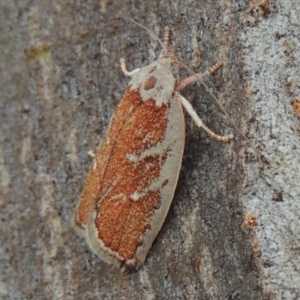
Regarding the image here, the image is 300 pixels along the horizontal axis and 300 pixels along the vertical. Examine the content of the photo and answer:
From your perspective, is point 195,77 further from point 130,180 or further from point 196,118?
point 130,180

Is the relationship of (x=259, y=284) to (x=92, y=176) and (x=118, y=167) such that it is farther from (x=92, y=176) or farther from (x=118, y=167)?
(x=92, y=176)

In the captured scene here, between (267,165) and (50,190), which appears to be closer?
(267,165)

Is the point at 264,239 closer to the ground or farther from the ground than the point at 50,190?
farther from the ground

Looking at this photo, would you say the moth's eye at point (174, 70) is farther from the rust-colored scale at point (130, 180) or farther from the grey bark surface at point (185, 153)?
the rust-colored scale at point (130, 180)

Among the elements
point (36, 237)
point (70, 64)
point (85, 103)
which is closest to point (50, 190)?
point (36, 237)

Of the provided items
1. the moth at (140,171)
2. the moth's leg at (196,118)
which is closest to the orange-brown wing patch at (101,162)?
the moth at (140,171)

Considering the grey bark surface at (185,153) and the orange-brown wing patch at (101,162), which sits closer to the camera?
the grey bark surface at (185,153)
